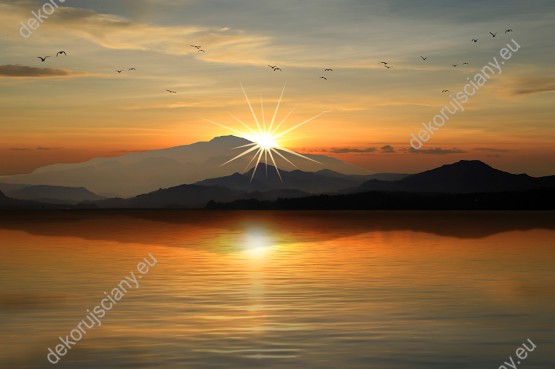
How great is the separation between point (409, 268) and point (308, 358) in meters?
35.8

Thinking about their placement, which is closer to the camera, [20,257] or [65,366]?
[65,366]

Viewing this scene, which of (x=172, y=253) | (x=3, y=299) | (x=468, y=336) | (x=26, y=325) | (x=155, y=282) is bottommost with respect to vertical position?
(x=468, y=336)

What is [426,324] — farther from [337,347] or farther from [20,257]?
[20,257]

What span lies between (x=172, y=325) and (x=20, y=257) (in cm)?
4647

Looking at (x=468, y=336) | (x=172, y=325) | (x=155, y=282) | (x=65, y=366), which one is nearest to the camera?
(x=65, y=366)

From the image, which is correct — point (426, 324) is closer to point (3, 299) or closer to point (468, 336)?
point (468, 336)

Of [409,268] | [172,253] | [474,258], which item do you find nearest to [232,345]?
[409,268]

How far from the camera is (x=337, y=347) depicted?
93.9 ft

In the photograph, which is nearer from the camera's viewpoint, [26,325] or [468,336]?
[468,336]

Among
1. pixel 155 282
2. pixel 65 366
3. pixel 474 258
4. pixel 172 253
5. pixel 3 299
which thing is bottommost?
pixel 65 366

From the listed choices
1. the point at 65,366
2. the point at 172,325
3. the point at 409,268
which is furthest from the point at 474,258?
the point at 65,366

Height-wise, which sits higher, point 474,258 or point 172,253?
point 172,253

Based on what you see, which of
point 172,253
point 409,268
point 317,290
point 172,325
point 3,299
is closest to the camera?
point 172,325

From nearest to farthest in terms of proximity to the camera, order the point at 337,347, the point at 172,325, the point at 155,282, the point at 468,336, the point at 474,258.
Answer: the point at 337,347, the point at 468,336, the point at 172,325, the point at 155,282, the point at 474,258
